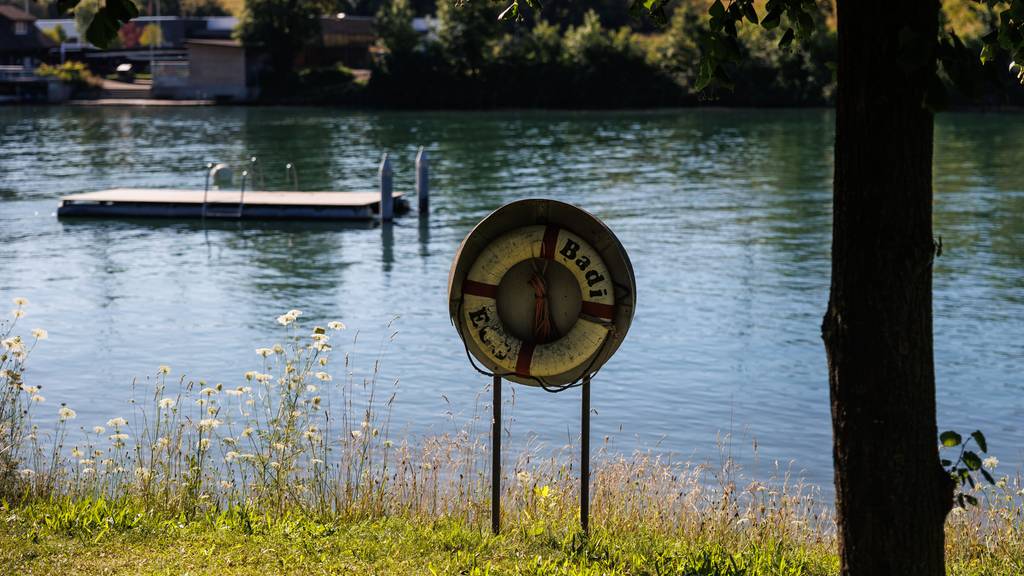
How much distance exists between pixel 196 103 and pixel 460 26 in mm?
16153

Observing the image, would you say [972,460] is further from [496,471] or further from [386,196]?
[386,196]

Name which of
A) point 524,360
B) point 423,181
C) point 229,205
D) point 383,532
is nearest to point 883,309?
point 524,360

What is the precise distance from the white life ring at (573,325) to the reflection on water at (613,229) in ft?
17.9

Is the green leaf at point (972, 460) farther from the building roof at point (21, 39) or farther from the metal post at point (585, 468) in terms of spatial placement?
the building roof at point (21, 39)

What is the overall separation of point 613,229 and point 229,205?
836 centimetres

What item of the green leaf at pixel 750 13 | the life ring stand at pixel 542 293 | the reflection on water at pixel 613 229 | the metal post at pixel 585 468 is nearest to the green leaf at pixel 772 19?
the green leaf at pixel 750 13

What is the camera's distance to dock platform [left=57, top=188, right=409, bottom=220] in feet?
92.3

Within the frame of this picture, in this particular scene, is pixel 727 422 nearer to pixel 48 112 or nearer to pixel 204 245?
pixel 204 245

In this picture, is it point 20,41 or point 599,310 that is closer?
point 599,310

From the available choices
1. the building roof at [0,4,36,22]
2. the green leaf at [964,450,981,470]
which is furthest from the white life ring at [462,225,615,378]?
the building roof at [0,4,36,22]

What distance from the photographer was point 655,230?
1059 inches

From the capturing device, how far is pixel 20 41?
3664 inches

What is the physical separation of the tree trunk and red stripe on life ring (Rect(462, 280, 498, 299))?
72.3 inches

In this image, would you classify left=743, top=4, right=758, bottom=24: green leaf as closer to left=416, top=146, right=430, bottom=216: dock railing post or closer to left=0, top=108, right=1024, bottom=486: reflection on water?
left=0, top=108, right=1024, bottom=486: reflection on water
